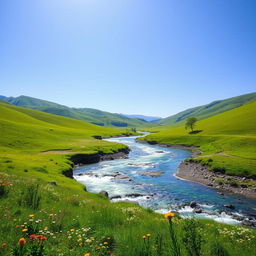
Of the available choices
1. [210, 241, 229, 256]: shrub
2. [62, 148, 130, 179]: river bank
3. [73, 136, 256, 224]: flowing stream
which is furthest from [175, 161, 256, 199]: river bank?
[210, 241, 229, 256]: shrub

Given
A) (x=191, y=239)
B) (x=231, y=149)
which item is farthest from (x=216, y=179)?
(x=191, y=239)

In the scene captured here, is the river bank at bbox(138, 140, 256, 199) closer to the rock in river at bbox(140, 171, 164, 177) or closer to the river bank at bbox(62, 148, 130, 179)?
the rock in river at bbox(140, 171, 164, 177)

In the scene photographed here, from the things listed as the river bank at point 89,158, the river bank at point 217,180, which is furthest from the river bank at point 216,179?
the river bank at point 89,158

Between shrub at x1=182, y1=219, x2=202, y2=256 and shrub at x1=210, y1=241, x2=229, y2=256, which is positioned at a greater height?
shrub at x1=182, y1=219, x2=202, y2=256

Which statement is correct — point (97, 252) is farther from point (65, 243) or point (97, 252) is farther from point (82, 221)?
point (82, 221)

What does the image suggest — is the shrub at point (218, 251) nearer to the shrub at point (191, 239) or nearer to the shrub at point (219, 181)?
the shrub at point (191, 239)

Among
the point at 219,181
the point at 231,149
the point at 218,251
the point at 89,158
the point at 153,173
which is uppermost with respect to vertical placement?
the point at 218,251

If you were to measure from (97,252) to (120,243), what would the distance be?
0.80 m

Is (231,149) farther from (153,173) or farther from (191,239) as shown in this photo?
(191,239)

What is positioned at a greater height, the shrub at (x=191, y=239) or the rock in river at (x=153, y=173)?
the shrub at (x=191, y=239)

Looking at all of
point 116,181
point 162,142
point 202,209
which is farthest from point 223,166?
point 162,142

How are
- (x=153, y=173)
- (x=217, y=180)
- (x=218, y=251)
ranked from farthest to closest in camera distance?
1. (x=153, y=173)
2. (x=217, y=180)
3. (x=218, y=251)

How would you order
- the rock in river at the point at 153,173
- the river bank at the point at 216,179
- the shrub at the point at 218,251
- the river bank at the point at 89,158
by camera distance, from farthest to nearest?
the river bank at the point at 89,158
the rock in river at the point at 153,173
the river bank at the point at 216,179
the shrub at the point at 218,251

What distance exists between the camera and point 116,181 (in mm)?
42906
